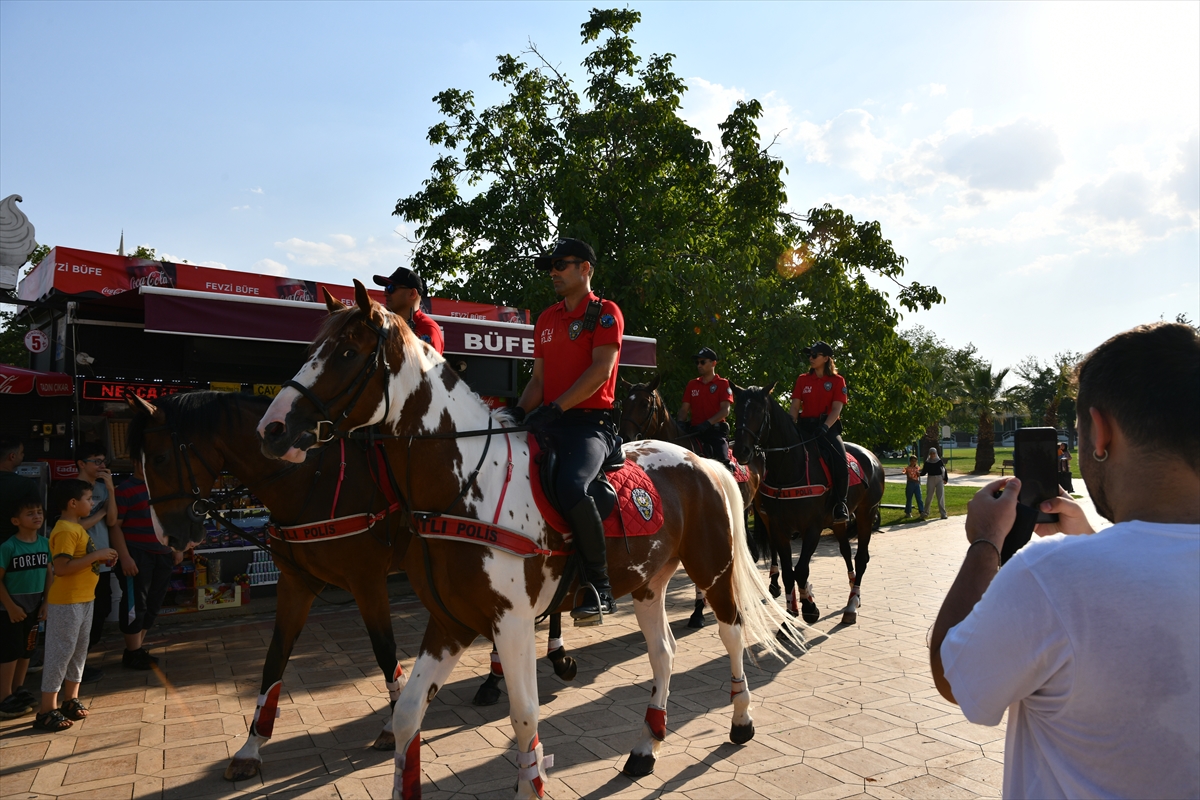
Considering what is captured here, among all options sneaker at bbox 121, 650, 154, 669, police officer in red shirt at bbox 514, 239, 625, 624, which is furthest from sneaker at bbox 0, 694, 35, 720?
police officer in red shirt at bbox 514, 239, 625, 624

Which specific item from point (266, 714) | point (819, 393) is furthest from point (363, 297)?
point (819, 393)

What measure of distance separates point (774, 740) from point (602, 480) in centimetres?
226

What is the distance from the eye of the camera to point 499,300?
13.2 meters

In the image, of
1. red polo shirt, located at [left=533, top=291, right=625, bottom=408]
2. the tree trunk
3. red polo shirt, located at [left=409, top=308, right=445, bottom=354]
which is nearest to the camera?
red polo shirt, located at [left=533, top=291, right=625, bottom=408]

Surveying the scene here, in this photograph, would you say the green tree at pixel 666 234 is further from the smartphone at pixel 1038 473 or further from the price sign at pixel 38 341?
the smartphone at pixel 1038 473

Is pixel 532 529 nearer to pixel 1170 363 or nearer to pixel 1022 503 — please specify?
pixel 1022 503

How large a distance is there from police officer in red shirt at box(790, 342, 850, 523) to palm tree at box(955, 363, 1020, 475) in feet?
110

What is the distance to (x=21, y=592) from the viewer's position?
17.1 ft

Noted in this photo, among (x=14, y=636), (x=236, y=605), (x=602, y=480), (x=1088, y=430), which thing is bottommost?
(x=236, y=605)

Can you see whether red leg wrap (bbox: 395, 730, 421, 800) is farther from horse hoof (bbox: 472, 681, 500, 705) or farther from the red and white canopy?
the red and white canopy

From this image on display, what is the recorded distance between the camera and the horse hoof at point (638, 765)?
13.8 ft

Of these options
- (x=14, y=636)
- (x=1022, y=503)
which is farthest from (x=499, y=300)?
(x=1022, y=503)

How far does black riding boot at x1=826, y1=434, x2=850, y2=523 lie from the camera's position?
8180 millimetres

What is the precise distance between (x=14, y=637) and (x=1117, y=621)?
21.8ft
